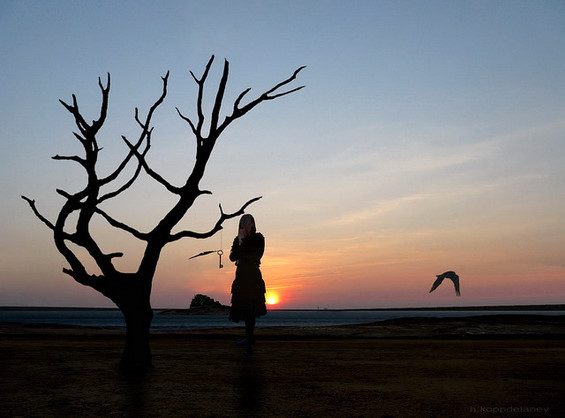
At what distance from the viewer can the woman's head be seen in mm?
10070

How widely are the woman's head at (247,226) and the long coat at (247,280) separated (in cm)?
9

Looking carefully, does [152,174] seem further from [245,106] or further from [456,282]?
[456,282]

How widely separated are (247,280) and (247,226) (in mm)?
1025

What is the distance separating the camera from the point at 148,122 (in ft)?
30.1

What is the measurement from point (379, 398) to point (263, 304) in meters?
4.86

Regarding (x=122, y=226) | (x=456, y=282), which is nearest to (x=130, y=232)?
(x=122, y=226)

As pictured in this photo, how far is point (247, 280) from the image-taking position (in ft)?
33.7

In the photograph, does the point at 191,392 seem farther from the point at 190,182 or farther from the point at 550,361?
the point at 550,361

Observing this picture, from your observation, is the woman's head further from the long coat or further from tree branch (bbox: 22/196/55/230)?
tree branch (bbox: 22/196/55/230)

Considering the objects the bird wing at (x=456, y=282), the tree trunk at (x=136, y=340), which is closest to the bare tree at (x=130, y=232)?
the tree trunk at (x=136, y=340)

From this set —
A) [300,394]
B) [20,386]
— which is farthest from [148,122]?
[300,394]

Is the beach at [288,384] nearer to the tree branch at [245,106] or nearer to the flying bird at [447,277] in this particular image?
the tree branch at [245,106]

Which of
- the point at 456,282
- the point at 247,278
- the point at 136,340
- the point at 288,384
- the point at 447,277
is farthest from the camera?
the point at 447,277

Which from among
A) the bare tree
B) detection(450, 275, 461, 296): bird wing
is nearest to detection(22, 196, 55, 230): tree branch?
the bare tree
